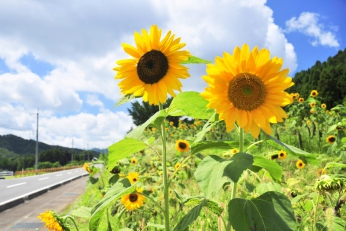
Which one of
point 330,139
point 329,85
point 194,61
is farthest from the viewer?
point 329,85

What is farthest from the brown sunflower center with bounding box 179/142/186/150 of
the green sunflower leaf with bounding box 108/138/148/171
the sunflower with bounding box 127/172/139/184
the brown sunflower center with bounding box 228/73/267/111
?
the brown sunflower center with bounding box 228/73/267/111

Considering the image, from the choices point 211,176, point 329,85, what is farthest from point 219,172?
point 329,85

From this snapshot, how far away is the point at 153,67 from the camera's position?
5.38ft

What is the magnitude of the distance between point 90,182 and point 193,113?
12.4ft

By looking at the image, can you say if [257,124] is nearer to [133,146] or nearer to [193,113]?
[193,113]

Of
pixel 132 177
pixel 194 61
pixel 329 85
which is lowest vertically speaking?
pixel 132 177

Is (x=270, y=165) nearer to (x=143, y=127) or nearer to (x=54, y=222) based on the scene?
(x=143, y=127)

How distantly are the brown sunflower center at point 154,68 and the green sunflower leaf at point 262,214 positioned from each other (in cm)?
65

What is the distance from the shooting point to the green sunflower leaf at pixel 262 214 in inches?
50.9

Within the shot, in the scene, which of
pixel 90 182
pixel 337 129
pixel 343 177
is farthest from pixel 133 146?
pixel 337 129

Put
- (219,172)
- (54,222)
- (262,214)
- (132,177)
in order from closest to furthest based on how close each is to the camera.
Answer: (219,172) → (262,214) → (54,222) → (132,177)

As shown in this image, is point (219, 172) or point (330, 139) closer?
point (219, 172)

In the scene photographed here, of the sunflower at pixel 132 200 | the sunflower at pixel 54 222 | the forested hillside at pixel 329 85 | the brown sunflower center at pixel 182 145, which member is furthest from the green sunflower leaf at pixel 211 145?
the forested hillside at pixel 329 85

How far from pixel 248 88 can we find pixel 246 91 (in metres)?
0.01
